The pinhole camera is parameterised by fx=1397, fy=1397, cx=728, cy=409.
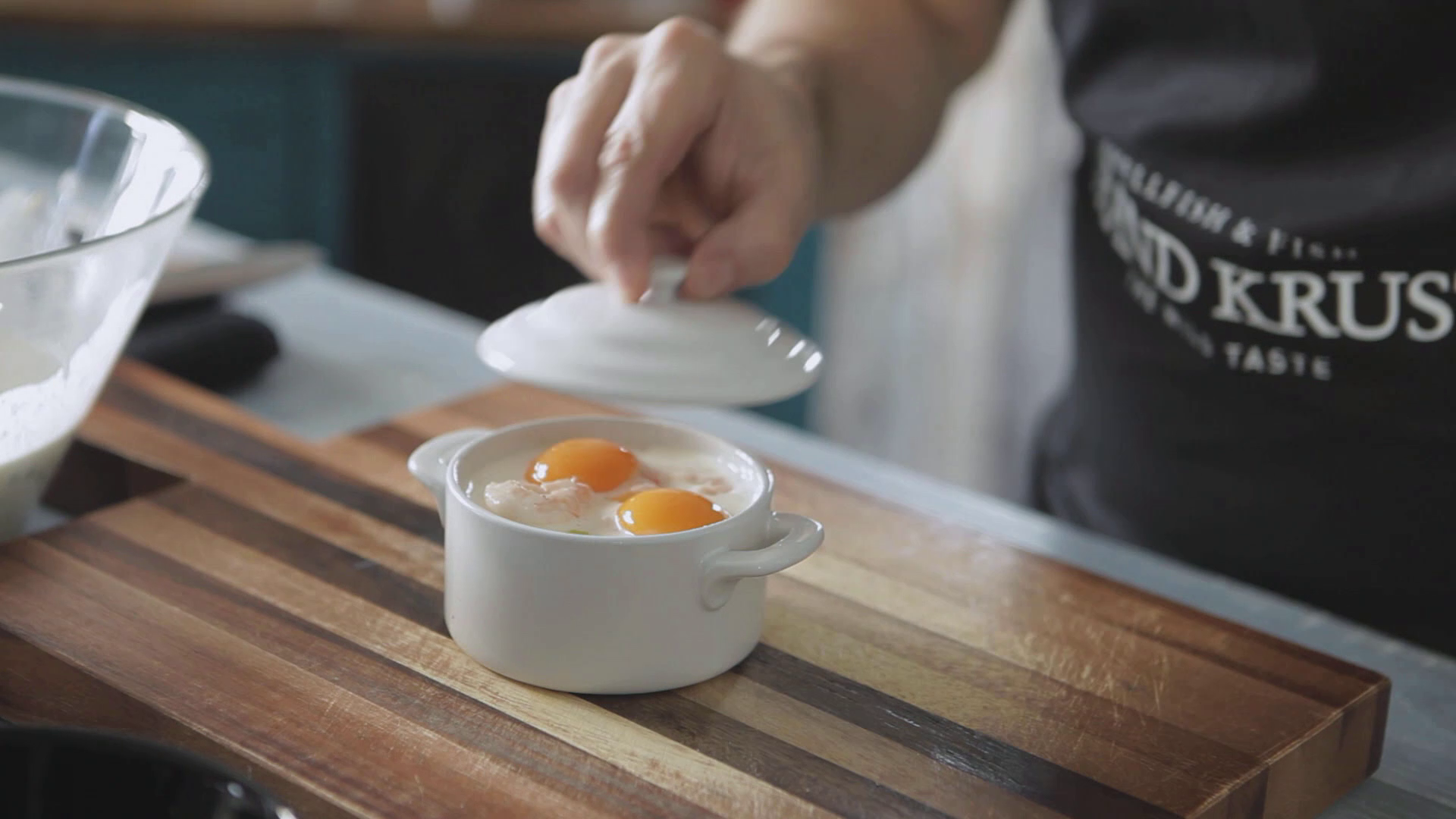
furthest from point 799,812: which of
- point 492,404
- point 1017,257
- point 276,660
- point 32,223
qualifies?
point 1017,257

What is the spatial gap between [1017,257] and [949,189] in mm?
228

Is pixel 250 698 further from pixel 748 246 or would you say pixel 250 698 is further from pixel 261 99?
pixel 261 99

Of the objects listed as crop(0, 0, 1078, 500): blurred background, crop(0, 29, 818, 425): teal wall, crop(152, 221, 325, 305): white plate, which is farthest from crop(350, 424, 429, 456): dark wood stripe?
crop(0, 29, 818, 425): teal wall

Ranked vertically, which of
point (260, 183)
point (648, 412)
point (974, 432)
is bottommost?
point (974, 432)

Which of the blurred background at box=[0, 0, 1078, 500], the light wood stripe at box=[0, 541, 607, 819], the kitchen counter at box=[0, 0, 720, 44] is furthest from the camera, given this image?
the blurred background at box=[0, 0, 1078, 500]

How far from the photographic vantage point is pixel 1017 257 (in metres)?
2.99

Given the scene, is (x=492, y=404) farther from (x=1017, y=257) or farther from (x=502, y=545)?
(x=1017, y=257)

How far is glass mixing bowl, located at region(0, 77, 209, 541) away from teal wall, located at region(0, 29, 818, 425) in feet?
6.30

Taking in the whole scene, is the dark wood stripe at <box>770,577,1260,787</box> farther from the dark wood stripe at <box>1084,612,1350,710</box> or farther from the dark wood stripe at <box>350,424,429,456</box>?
the dark wood stripe at <box>350,424,429,456</box>

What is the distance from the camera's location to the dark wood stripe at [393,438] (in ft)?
3.37

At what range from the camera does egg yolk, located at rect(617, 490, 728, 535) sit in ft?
2.39

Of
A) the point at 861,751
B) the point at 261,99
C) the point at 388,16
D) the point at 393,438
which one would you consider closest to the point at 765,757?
the point at 861,751

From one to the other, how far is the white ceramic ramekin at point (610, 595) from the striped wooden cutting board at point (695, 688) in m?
0.02

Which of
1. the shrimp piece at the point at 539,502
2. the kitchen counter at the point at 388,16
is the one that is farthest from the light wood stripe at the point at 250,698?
the kitchen counter at the point at 388,16
